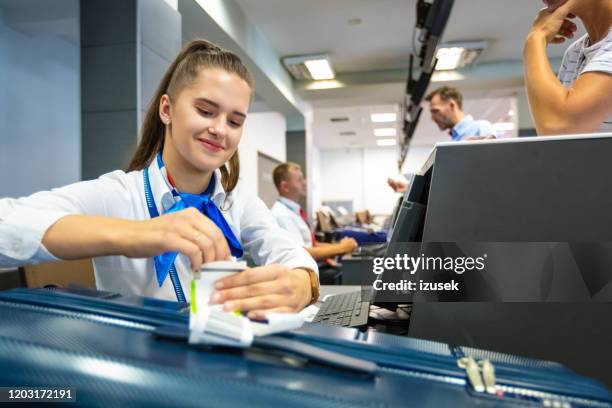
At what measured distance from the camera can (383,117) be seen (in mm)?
10336

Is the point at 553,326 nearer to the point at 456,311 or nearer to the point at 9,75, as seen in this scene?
the point at 456,311

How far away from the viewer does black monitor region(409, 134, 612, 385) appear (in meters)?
0.63

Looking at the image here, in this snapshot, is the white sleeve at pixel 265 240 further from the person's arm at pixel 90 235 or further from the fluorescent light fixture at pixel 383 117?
the fluorescent light fixture at pixel 383 117

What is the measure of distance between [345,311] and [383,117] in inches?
388

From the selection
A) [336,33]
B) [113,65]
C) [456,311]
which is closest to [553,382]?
[456,311]

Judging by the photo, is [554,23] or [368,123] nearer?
[554,23]

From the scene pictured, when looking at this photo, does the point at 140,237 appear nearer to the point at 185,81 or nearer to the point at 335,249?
the point at 185,81

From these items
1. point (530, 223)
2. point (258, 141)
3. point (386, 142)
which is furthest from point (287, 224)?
point (386, 142)

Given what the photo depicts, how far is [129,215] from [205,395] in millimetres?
714

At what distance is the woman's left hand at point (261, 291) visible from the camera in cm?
47

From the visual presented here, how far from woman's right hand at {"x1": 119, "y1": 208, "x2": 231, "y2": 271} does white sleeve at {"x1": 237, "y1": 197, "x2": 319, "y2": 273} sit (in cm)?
41

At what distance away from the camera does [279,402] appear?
344 millimetres

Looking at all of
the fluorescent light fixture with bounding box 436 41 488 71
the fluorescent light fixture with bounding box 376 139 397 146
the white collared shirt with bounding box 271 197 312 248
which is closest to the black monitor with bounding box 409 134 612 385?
the white collared shirt with bounding box 271 197 312 248

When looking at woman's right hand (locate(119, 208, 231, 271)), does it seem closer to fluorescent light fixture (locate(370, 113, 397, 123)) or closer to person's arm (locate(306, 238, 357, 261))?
Answer: person's arm (locate(306, 238, 357, 261))
